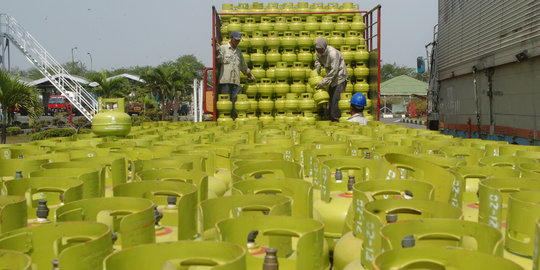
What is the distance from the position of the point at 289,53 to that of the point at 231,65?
6.42ft

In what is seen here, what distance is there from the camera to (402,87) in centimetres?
5459

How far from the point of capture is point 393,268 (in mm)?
1719

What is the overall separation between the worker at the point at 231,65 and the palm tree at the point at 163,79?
83.3 ft

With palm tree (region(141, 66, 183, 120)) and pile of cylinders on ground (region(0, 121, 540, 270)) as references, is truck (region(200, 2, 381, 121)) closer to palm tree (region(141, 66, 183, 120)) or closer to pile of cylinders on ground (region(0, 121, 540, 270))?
pile of cylinders on ground (region(0, 121, 540, 270))

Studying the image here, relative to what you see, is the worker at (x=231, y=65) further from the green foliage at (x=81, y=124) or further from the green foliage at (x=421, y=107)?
the green foliage at (x=421, y=107)

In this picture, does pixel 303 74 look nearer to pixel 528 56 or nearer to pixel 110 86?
pixel 528 56

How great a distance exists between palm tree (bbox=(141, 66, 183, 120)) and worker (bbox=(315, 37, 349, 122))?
26434 mm

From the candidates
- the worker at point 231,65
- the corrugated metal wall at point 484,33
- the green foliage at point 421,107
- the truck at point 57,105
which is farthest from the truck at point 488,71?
the truck at point 57,105

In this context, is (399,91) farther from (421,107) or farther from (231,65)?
(231,65)

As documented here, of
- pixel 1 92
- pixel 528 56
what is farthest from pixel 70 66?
pixel 528 56

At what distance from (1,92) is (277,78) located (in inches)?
308

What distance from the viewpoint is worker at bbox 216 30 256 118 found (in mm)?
13039

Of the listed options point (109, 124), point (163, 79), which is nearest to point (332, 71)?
point (109, 124)

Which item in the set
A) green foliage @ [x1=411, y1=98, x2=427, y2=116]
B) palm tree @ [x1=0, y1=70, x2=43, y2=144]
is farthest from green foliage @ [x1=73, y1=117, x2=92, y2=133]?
green foliage @ [x1=411, y1=98, x2=427, y2=116]
